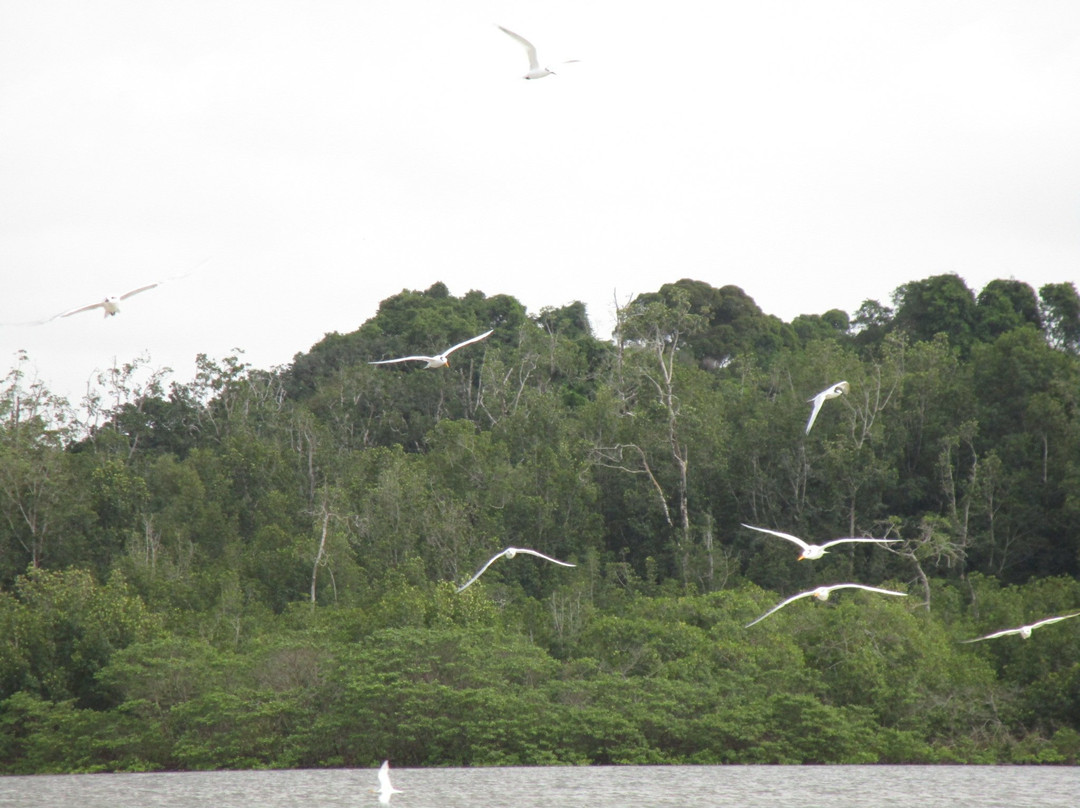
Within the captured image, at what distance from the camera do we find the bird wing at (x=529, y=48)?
62.5ft

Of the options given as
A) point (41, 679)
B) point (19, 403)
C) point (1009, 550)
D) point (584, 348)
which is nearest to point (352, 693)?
point (41, 679)

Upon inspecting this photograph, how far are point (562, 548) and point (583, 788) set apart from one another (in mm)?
23030

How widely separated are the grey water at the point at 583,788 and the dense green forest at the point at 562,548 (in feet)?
5.97

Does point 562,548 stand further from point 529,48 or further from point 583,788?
point 529,48

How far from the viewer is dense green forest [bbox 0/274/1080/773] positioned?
29984 millimetres

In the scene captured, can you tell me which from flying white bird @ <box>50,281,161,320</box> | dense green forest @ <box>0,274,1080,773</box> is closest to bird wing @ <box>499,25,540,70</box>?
flying white bird @ <box>50,281,161,320</box>

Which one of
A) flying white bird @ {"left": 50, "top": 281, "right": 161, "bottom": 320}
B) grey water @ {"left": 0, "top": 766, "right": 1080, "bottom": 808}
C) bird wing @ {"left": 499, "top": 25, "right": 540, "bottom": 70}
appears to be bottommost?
grey water @ {"left": 0, "top": 766, "right": 1080, "bottom": 808}

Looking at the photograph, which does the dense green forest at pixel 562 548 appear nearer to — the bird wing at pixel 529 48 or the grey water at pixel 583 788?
the grey water at pixel 583 788

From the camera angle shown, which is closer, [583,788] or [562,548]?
[583,788]

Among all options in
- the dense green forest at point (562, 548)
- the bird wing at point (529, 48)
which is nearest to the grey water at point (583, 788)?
the dense green forest at point (562, 548)

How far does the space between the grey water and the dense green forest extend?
1818mm

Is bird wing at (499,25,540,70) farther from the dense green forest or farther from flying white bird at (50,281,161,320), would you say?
the dense green forest

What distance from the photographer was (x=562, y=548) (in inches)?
1828

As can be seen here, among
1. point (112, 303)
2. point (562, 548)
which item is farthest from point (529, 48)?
point (562, 548)
